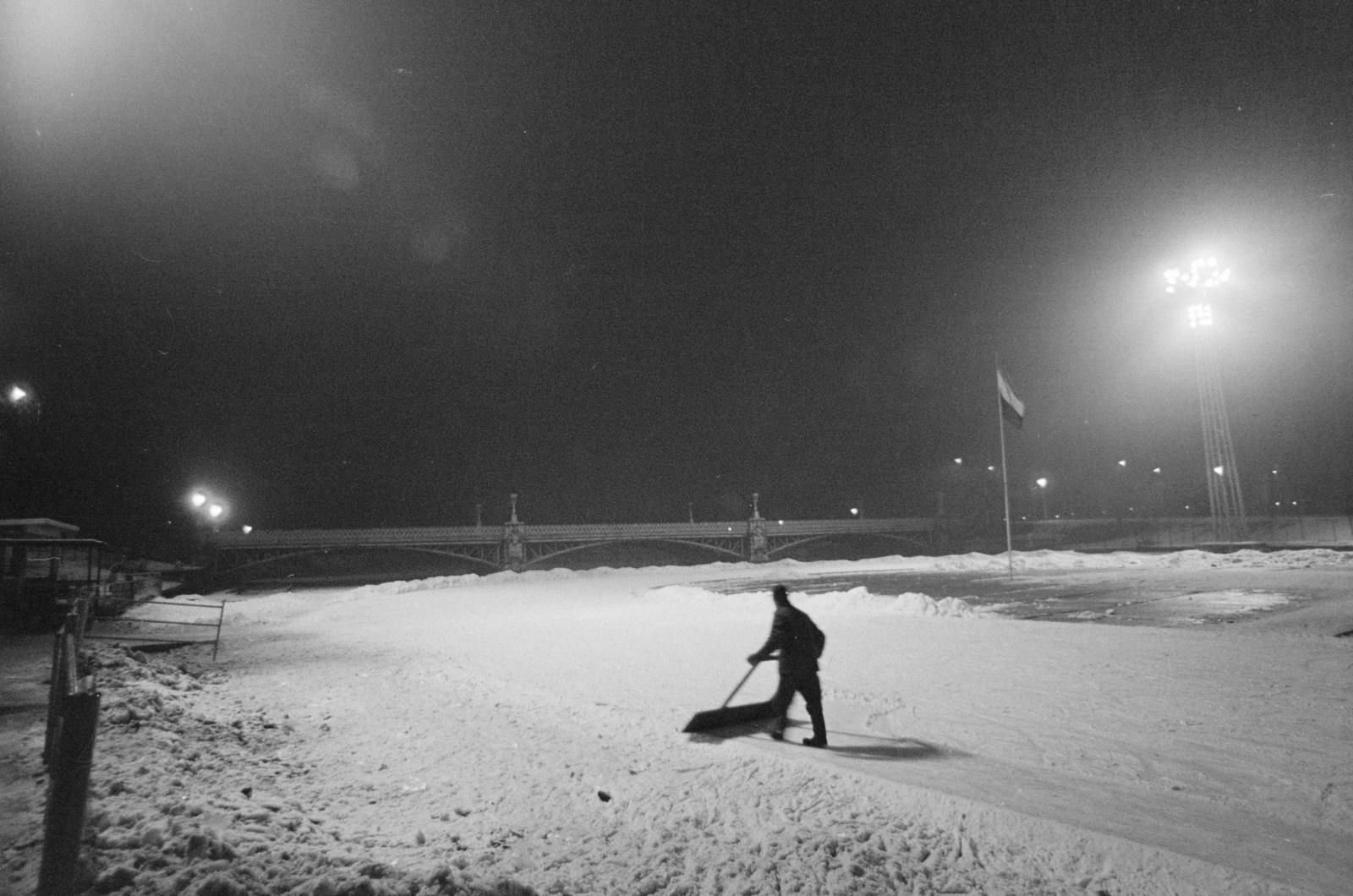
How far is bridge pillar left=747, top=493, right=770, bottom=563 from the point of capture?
60.8m

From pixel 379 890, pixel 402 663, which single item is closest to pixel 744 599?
pixel 402 663

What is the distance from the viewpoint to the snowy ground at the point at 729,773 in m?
4.65

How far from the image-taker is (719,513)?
334 ft

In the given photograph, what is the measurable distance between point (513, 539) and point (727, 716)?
44.1 meters

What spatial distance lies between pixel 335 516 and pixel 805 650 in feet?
272

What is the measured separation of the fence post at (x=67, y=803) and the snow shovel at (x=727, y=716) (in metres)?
6.25

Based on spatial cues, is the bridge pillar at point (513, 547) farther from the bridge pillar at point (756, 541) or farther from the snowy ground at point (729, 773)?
the snowy ground at point (729, 773)

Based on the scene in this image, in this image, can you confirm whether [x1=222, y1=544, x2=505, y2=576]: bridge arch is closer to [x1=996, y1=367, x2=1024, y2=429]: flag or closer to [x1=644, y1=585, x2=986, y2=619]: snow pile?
[x1=644, y1=585, x2=986, y2=619]: snow pile

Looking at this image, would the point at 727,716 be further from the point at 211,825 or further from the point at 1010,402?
the point at 1010,402

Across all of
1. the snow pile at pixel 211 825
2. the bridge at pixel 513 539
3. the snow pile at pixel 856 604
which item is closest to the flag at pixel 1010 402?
the snow pile at pixel 856 604

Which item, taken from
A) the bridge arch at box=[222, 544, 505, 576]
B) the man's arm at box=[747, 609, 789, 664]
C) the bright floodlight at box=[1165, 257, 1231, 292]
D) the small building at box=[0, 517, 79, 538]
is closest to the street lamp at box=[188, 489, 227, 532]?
the bridge arch at box=[222, 544, 505, 576]

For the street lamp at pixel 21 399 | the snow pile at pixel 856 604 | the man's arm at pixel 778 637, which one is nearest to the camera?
the man's arm at pixel 778 637

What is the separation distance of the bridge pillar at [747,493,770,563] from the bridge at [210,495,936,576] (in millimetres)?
75

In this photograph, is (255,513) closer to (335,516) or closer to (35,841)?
(335,516)
